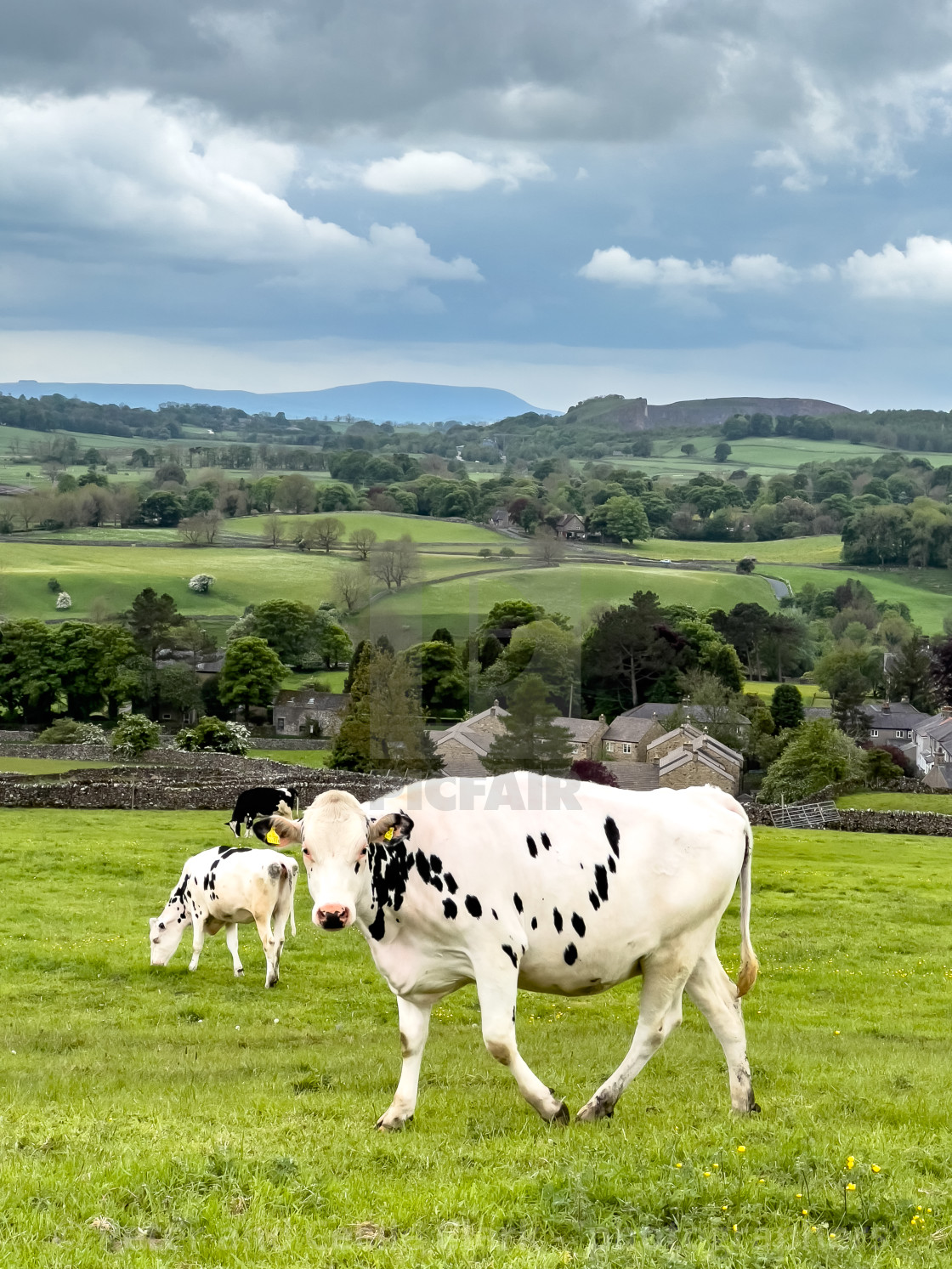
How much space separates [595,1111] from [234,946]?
9438mm

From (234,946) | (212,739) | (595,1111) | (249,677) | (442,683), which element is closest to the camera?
Result: (595,1111)

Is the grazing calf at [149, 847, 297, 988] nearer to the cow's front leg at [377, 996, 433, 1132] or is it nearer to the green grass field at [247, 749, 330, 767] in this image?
the cow's front leg at [377, 996, 433, 1132]

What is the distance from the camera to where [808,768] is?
69.9 m

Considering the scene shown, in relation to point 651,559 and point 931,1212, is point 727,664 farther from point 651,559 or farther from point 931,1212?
point 931,1212

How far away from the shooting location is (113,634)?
3792 inches

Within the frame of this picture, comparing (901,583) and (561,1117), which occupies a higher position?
(561,1117)

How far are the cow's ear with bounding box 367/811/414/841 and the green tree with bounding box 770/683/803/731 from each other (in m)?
87.7

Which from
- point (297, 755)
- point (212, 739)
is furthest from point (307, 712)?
point (212, 739)

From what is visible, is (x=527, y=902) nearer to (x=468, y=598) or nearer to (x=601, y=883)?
(x=601, y=883)

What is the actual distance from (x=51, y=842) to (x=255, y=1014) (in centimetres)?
1812

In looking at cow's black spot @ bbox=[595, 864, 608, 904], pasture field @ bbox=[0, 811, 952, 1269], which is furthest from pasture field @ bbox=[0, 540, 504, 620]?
cow's black spot @ bbox=[595, 864, 608, 904]

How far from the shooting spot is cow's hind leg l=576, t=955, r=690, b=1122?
29.6ft

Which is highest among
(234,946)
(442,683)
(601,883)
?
(601,883)

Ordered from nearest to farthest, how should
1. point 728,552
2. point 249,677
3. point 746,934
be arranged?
point 746,934, point 249,677, point 728,552
